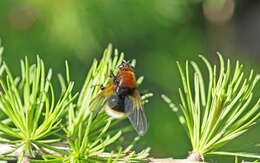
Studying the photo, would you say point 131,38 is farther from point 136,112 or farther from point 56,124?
point 56,124

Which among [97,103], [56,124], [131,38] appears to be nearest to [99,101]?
[97,103]

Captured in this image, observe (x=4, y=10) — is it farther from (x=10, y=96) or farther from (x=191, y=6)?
(x=10, y=96)

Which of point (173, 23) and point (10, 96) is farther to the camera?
point (173, 23)

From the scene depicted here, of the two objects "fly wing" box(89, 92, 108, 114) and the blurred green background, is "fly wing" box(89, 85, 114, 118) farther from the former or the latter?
the blurred green background

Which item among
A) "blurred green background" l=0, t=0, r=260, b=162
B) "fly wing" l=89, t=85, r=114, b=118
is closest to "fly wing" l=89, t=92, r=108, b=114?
"fly wing" l=89, t=85, r=114, b=118

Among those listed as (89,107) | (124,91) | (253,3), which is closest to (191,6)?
(253,3)

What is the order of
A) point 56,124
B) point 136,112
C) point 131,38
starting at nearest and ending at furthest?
1. point 56,124
2. point 136,112
3. point 131,38

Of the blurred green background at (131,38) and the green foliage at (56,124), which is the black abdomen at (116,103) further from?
the blurred green background at (131,38)
